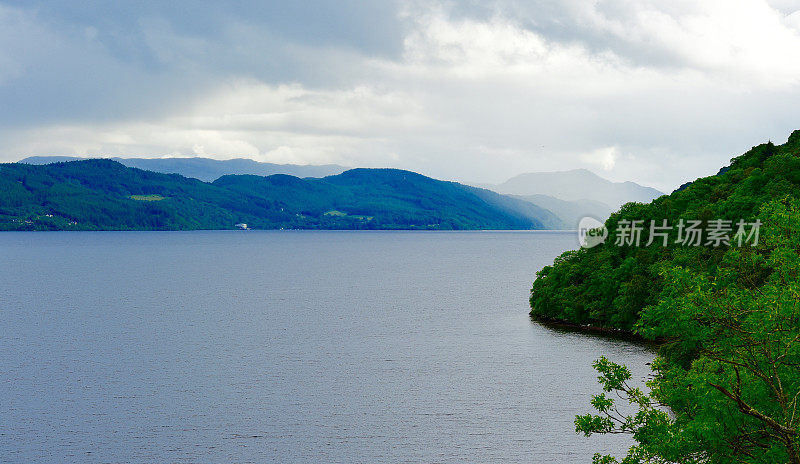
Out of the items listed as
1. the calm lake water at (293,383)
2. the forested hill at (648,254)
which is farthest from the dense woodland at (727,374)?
the forested hill at (648,254)

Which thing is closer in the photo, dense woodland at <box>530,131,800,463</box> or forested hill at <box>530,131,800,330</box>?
dense woodland at <box>530,131,800,463</box>

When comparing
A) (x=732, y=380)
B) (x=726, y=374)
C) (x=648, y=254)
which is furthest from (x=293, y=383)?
(x=648, y=254)

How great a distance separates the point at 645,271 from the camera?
9944 centimetres

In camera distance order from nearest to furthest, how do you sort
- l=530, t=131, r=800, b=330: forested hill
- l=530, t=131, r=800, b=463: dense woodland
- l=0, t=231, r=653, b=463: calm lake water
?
l=530, t=131, r=800, b=463: dense woodland → l=0, t=231, r=653, b=463: calm lake water → l=530, t=131, r=800, b=330: forested hill

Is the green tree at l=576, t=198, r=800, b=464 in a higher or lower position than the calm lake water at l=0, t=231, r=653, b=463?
higher

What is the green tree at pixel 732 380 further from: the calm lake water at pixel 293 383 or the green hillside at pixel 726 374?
the calm lake water at pixel 293 383

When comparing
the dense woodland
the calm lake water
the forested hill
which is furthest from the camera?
the forested hill

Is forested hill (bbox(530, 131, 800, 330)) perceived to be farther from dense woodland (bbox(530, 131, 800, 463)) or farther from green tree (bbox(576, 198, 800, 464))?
green tree (bbox(576, 198, 800, 464))

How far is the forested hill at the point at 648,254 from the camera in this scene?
280 feet

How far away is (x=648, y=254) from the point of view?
10188 centimetres

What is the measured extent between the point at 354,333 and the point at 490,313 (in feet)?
110

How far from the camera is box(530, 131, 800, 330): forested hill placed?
85312mm

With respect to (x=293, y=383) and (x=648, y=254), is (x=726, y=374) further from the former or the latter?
(x=648, y=254)

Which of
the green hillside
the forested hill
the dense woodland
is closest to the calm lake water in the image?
→ the forested hill
